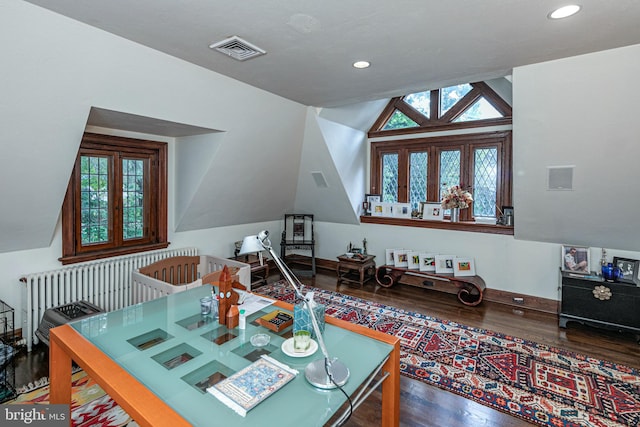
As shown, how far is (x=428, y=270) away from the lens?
453cm

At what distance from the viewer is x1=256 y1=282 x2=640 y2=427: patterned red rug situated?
7.06 ft

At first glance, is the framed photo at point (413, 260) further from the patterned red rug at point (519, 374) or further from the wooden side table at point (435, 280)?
the patterned red rug at point (519, 374)

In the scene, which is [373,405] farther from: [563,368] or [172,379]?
[563,368]

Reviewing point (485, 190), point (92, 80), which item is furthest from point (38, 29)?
point (485, 190)

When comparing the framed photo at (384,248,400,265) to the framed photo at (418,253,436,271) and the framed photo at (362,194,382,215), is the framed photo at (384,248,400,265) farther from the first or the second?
the framed photo at (362,194,382,215)

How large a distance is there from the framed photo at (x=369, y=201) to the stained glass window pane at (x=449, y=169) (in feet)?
3.27

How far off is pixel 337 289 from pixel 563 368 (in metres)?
2.67

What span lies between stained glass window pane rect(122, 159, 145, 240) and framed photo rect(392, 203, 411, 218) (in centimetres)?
351

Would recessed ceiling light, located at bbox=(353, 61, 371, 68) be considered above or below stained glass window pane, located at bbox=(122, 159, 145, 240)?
above

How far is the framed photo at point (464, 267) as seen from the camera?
4277mm

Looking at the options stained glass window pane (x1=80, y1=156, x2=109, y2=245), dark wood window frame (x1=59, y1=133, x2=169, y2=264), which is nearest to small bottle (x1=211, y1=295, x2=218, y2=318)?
dark wood window frame (x1=59, y1=133, x2=169, y2=264)

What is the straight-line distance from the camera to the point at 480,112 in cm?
436

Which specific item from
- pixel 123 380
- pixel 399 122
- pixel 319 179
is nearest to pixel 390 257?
pixel 319 179

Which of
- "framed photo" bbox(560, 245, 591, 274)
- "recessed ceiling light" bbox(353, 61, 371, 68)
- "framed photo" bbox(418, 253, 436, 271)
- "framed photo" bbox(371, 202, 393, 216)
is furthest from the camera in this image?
"framed photo" bbox(371, 202, 393, 216)
